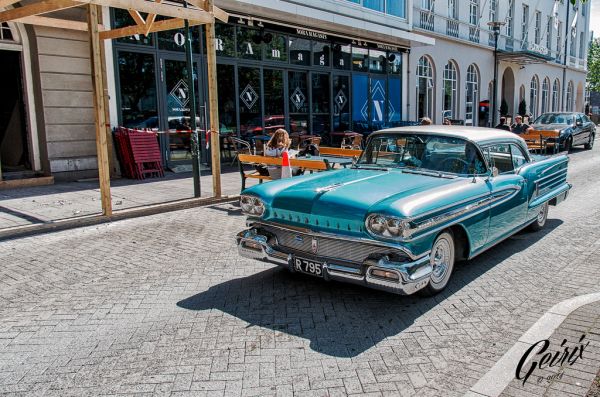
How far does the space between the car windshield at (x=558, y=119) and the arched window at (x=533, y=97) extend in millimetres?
15506

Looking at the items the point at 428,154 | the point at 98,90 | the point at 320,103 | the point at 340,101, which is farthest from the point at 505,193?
the point at 340,101

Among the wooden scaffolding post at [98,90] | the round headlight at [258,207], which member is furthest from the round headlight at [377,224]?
the wooden scaffolding post at [98,90]

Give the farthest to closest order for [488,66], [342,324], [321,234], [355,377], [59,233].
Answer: [488,66] → [59,233] → [321,234] → [342,324] → [355,377]

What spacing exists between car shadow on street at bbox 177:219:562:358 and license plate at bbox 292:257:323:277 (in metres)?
0.31

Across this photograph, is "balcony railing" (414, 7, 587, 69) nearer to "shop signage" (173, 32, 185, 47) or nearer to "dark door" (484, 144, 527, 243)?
"shop signage" (173, 32, 185, 47)

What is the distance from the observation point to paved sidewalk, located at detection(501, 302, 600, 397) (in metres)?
3.18

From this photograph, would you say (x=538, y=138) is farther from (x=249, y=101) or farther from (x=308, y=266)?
(x=308, y=266)

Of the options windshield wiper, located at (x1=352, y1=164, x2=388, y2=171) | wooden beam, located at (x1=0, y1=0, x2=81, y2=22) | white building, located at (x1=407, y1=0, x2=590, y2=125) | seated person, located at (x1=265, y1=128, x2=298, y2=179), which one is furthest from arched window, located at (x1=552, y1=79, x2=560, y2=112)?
wooden beam, located at (x1=0, y1=0, x2=81, y2=22)

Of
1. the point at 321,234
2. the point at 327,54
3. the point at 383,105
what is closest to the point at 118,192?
the point at 321,234

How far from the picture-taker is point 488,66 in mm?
28484

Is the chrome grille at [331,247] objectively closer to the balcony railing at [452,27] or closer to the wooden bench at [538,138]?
the wooden bench at [538,138]

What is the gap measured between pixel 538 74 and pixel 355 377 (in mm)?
37601

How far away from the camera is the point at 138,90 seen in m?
12.3

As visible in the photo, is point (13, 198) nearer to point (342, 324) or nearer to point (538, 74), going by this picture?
point (342, 324)
